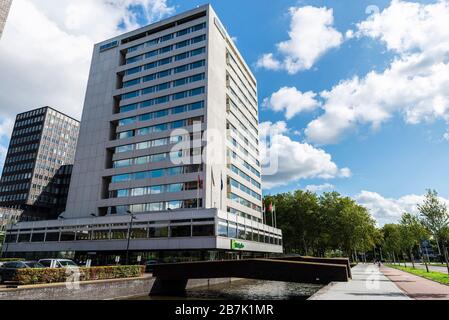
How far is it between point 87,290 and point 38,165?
381 ft

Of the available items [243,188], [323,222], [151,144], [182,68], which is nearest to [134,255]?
[151,144]

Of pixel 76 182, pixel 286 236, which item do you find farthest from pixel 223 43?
pixel 286 236

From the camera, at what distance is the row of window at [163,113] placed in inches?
2250

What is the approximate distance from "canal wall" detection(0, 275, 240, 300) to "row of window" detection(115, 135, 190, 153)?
30.8 m

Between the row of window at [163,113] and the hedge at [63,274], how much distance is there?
34444mm

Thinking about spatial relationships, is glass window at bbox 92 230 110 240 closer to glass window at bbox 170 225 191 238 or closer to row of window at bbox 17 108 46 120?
glass window at bbox 170 225 191 238

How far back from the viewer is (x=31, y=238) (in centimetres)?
5856

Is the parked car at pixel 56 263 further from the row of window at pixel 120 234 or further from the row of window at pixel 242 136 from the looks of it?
the row of window at pixel 242 136

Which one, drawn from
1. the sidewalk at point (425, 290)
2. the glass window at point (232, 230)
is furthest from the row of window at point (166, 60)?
the sidewalk at point (425, 290)

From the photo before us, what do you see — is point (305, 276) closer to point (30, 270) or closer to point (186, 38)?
point (30, 270)

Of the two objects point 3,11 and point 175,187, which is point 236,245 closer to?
point 175,187

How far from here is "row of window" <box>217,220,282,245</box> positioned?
4830cm

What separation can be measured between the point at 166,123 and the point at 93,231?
2363 centimetres

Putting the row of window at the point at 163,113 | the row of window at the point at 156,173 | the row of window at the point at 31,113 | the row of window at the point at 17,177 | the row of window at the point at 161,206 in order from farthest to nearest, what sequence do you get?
the row of window at the point at 31,113 → the row of window at the point at 17,177 → the row of window at the point at 163,113 → the row of window at the point at 156,173 → the row of window at the point at 161,206
